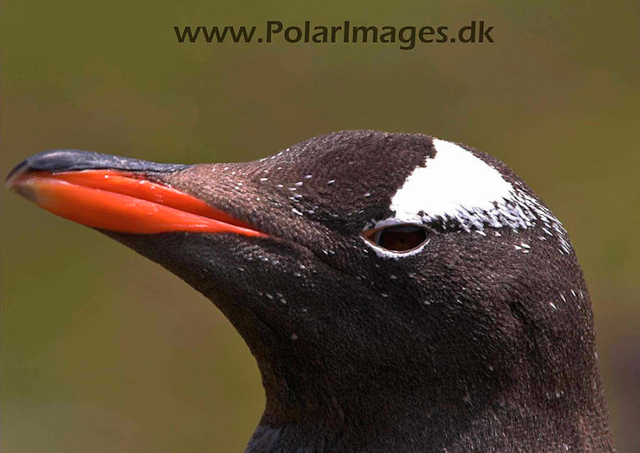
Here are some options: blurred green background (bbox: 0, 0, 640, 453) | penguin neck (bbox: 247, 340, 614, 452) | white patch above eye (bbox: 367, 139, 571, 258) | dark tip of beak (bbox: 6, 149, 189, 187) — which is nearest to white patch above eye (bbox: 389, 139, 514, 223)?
white patch above eye (bbox: 367, 139, 571, 258)

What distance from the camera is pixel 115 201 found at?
245 centimetres

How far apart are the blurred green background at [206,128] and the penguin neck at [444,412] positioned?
5210 millimetres

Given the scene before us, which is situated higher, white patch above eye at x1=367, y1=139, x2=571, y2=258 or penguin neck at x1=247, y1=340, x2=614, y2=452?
white patch above eye at x1=367, y1=139, x2=571, y2=258

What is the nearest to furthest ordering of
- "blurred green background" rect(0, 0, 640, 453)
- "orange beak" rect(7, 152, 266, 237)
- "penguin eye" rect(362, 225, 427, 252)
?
"orange beak" rect(7, 152, 266, 237), "penguin eye" rect(362, 225, 427, 252), "blurred green background" rect(0, 0, 640, 453)

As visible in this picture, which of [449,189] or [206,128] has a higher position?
[206,128]

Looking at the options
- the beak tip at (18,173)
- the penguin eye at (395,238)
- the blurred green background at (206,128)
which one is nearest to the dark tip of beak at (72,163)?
the beak tip at (18,173)

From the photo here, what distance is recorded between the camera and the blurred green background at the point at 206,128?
820cm

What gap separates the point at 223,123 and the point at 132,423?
2603 mm

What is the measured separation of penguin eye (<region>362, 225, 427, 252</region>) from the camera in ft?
8.34

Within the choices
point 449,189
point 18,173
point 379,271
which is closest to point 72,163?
point 18,173

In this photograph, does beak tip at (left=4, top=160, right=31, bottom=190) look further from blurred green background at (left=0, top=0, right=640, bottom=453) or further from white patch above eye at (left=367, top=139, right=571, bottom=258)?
blurred green background at (left=0, top=0, right=640, bottom=453)

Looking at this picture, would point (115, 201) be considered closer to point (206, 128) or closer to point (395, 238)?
point (395, 238)

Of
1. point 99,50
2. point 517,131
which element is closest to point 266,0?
point 99,50

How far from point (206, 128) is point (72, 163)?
21.1 ft
